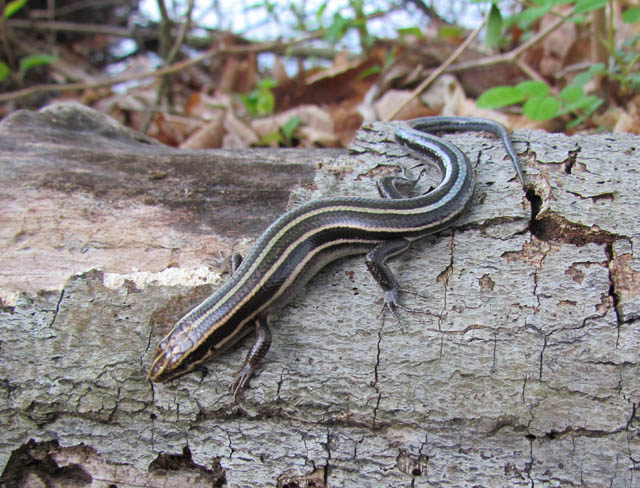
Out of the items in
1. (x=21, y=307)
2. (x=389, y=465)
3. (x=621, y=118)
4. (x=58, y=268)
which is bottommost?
(x=389, y=465)

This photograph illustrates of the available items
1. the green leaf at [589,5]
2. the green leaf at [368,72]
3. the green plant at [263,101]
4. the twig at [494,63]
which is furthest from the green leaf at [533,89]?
the green plant at [263,101]

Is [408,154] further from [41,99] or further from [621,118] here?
[41,99]

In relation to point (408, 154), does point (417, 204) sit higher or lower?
lower

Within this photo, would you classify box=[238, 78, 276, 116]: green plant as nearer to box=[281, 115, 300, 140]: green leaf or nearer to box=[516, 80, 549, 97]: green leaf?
box=[281, 115, 300, 140]: green leaf

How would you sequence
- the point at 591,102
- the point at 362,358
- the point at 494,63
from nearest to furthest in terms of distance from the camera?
the point at 362,358 < the point at 591,102 < the point at 494,63

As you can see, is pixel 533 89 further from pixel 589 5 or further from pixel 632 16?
pixel 632 16

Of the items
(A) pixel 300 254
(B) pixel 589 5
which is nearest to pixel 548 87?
(B) pixel 589 5

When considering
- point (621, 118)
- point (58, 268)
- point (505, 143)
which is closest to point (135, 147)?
point (58, 268)

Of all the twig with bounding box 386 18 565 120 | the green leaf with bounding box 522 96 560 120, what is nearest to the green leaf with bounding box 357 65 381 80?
the twig with bounding box 386 18 565 120
